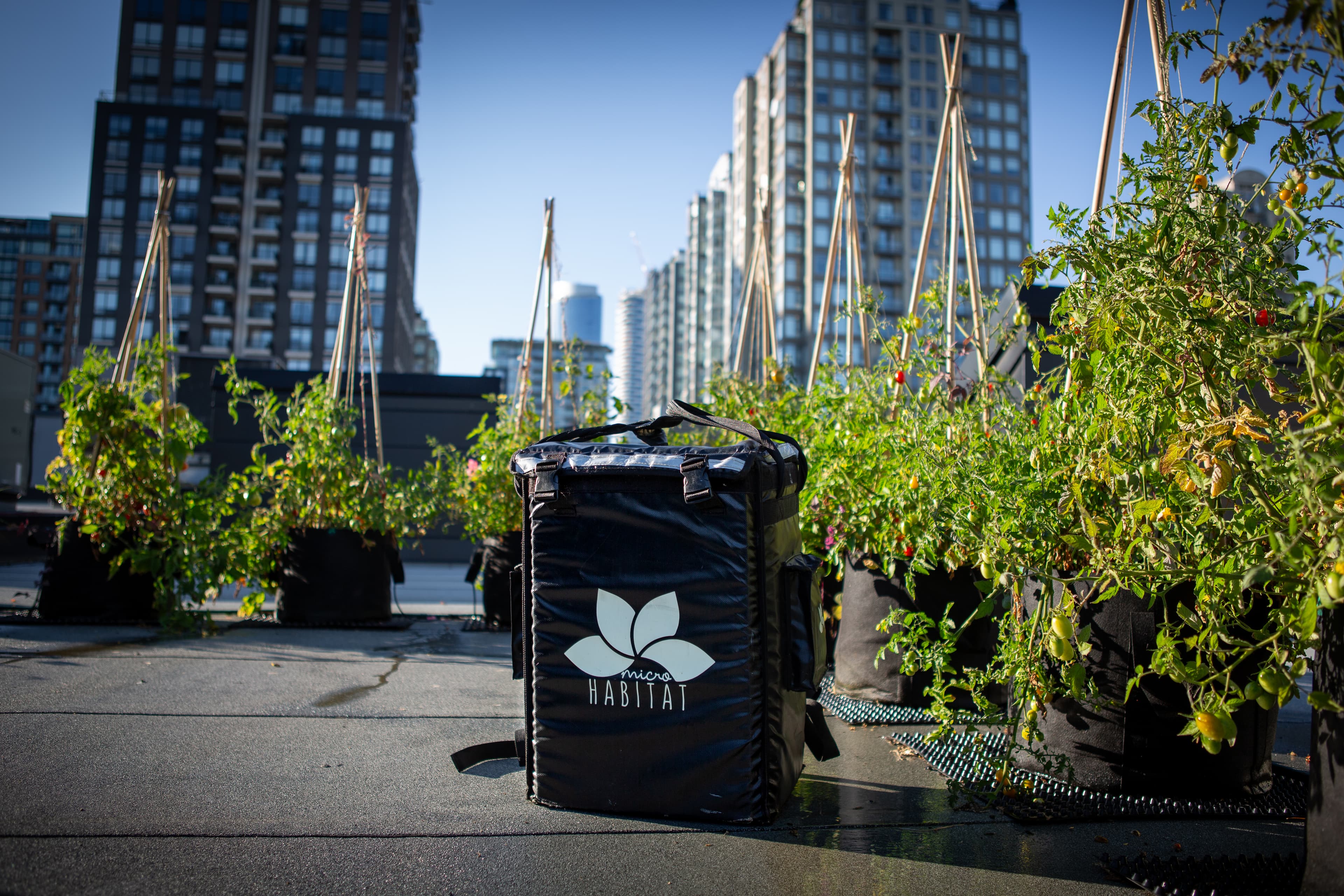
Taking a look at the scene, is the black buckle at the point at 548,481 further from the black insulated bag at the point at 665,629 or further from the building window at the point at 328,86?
the building window at the point at 328,86

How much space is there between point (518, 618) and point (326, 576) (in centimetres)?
363

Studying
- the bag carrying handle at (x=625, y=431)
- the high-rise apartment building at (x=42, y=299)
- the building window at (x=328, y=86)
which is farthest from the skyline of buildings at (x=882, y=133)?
the high-rise apartment building at (x=42, y=299)

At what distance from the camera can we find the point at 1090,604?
2.41 metres

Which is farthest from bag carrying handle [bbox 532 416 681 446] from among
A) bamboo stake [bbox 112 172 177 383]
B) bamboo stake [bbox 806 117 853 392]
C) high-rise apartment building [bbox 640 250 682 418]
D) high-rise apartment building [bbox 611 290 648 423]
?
high-rise apartment building [bbox 611 290 648 423]

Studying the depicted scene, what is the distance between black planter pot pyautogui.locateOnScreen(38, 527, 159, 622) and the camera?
5098mm

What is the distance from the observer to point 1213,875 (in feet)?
5.99

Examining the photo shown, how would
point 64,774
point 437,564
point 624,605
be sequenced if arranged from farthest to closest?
1. point 437,564
2. point 64,774
3. point 624,605

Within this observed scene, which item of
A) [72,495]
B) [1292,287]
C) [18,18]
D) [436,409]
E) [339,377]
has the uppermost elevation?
Result: [18,18]

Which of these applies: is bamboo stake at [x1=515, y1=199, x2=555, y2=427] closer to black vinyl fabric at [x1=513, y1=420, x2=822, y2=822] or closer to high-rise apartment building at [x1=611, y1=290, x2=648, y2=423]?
black vinyl fabric at [x1=513, y1=420, x2=822, y2=822]

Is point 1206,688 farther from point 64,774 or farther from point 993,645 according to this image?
point 64,774

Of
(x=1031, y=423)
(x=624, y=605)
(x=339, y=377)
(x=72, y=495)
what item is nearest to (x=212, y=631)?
(x=72, y=495)

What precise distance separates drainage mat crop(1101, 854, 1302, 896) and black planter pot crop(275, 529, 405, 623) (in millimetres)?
4605

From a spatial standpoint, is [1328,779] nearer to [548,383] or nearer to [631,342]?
[548,383]

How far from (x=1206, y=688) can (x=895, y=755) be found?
3.39 ft
